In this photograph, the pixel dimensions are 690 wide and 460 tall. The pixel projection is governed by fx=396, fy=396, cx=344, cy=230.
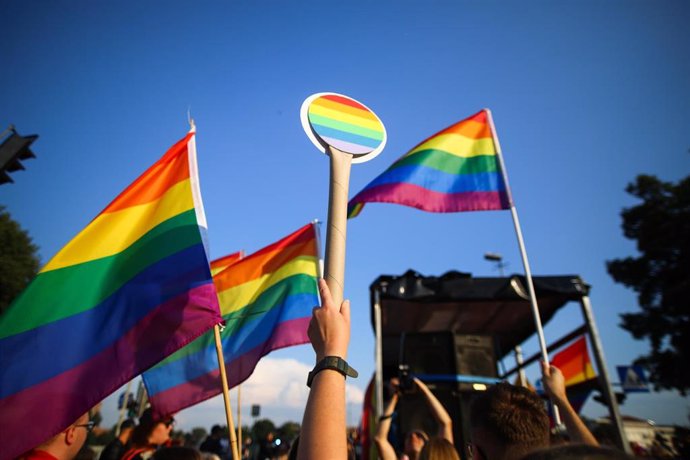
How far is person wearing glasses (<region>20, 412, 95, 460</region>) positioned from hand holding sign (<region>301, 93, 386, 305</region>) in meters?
2.19

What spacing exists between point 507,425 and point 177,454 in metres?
1.56

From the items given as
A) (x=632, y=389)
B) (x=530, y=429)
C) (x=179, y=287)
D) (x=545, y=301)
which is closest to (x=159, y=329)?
(x=179, y=287)

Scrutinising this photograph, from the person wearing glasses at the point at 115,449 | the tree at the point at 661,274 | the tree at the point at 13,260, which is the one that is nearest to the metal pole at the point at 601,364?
the person wearing glasses at the point at 115,449

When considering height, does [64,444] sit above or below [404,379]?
below

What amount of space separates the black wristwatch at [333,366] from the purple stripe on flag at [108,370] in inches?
72.6

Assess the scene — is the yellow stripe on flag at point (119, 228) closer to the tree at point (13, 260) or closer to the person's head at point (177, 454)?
the person's head at point (177, 454)

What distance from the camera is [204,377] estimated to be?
158 inches

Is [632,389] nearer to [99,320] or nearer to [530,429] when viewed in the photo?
[530,429]

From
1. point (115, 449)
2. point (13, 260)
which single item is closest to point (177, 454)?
point (115, 449)

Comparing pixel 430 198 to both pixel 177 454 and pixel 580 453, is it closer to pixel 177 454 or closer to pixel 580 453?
pixel 177 454

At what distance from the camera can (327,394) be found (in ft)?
3.34

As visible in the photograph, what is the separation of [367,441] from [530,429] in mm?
4888

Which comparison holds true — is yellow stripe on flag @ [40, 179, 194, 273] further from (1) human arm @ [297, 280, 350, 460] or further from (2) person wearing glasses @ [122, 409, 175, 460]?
(1) human arm @ [297, 280, 350, 460]

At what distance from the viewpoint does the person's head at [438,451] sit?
7.96 feet
